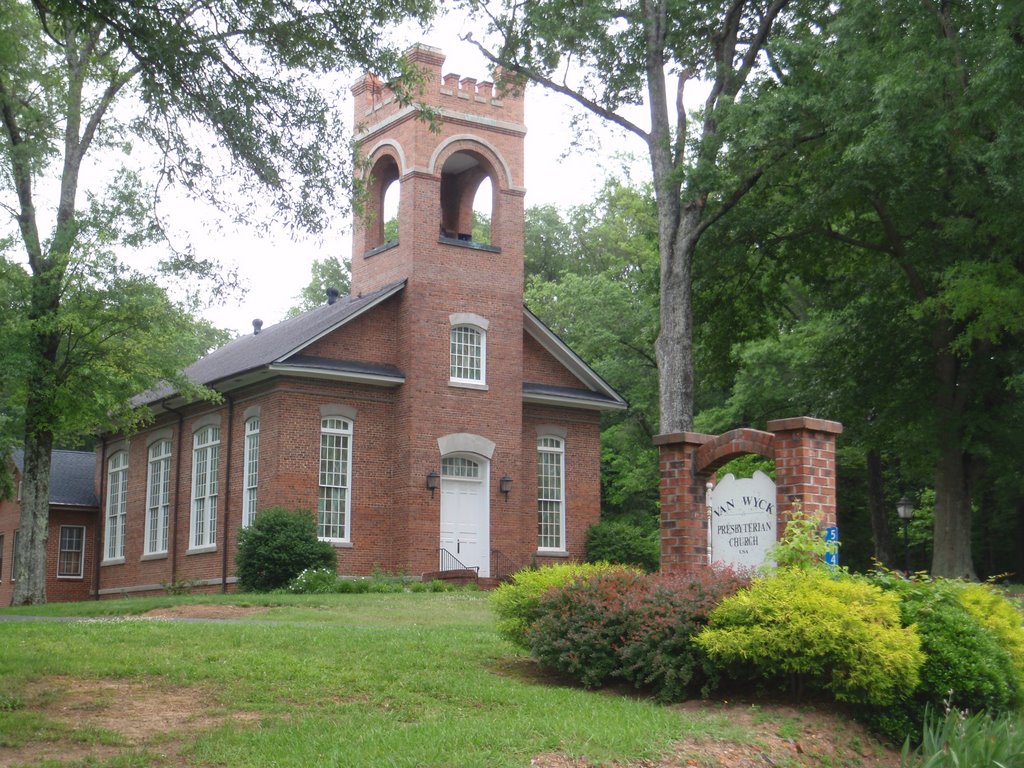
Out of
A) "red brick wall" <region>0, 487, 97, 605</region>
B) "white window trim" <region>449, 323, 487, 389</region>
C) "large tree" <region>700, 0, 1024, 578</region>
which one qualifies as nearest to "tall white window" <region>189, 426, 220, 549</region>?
"white window trim" <region>449, 323, 487, 389</region>

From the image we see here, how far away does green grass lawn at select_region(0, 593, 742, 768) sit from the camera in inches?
321

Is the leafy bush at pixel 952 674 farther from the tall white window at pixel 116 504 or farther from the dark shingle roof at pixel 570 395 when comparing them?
the tall white window at pixel 116 504

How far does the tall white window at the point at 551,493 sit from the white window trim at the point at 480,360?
2.73 metres

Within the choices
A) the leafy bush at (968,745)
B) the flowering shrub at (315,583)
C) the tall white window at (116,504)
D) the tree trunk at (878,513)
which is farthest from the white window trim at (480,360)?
the leafy bush at (968,745)

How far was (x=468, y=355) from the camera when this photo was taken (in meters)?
29.3

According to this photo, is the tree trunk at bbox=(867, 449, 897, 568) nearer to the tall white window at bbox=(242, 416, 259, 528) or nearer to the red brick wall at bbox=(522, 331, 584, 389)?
the red brick wall at bbox=(522, 331, 584, 389)

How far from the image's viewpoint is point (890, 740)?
384 inches

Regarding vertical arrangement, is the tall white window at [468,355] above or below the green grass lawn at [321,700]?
above

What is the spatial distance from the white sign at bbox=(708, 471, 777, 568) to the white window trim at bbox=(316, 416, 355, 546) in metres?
16.3

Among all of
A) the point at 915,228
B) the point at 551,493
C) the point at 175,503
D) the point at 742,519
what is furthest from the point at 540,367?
the point at 742,519

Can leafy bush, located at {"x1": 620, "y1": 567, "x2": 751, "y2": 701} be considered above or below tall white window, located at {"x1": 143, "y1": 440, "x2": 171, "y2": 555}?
below

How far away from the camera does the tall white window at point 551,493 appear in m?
30.7

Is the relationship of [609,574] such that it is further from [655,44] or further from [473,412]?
[473,412]

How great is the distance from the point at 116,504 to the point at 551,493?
1356 centimetres
